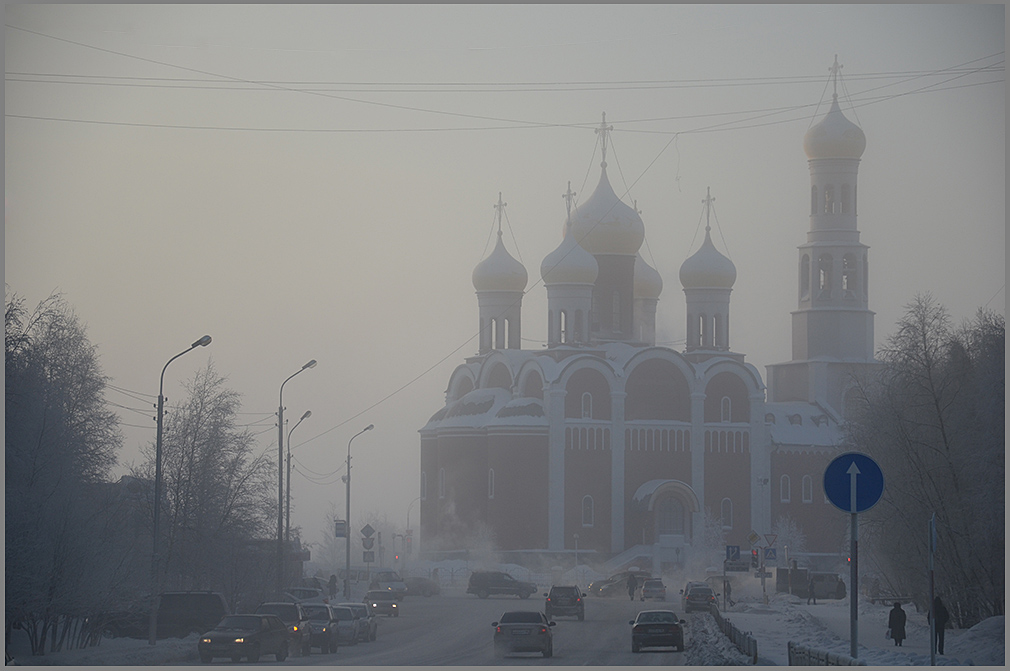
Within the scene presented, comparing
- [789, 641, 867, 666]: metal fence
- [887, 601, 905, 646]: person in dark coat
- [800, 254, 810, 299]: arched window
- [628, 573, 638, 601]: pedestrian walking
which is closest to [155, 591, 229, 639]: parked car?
[789, 641, 867, 666]: metal fence

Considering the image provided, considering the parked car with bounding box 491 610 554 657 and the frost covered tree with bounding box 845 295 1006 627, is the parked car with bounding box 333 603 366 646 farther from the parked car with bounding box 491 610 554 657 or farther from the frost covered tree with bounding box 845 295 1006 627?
the frost covered tree with bounding box 845 295 1006 627

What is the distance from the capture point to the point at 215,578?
3756 centimetres

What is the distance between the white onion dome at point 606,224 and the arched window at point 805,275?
7.90 m

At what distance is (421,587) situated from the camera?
191 feet

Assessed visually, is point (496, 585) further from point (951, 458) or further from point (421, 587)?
point (951, 458)

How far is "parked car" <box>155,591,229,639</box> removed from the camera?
91.9 ft

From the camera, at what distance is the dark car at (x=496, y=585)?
53906 mm

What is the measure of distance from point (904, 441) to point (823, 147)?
4111 cm

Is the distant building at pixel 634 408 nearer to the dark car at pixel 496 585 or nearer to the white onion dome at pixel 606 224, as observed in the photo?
the white onion dome at pixel 606 224

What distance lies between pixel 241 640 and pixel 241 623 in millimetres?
470

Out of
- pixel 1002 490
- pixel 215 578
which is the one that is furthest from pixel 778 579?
pixel 1002 490

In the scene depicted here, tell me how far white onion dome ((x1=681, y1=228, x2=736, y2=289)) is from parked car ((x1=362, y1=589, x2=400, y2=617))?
3171cm

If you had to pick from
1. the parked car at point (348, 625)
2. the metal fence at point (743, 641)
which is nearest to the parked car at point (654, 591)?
the parked car at point (348, 625)

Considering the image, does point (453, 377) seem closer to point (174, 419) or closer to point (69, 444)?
point (174, 419)
